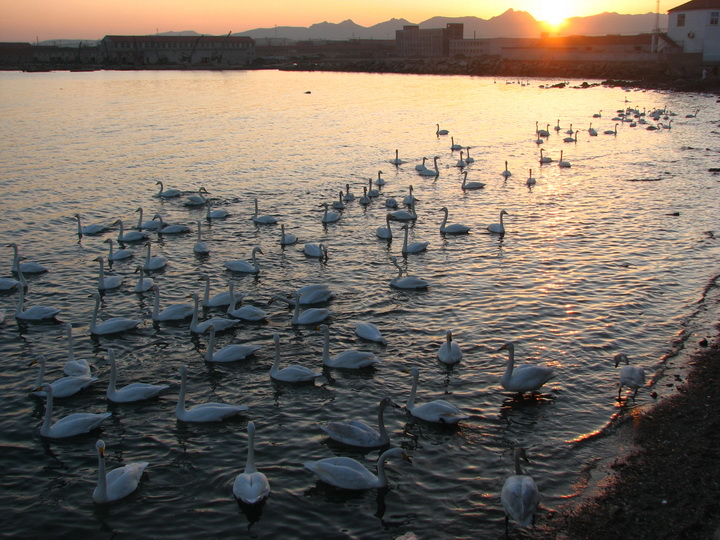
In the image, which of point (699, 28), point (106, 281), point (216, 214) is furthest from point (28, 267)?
point (699, 28)

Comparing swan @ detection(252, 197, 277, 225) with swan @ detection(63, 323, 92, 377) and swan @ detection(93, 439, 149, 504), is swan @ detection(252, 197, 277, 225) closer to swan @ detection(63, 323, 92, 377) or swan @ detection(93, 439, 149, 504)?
swan @ detection(63, 323, 92, 377)

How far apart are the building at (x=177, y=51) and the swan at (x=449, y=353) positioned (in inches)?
6839

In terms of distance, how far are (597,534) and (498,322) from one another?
7788mm

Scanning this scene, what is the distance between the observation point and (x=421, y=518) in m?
9.65

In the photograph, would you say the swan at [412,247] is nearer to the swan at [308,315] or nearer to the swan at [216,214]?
the swan at [308,315]

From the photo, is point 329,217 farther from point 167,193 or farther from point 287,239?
point 167,193

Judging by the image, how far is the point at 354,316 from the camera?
16938mm

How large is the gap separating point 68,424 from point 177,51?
638 ft

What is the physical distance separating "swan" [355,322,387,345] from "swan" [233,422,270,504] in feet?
18.0

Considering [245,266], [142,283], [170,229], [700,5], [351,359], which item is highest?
[700,5]

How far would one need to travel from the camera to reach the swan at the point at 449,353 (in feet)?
46.4

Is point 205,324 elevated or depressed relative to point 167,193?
depressed

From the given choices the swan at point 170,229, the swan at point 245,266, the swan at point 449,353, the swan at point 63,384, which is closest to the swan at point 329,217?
the swan at point 170,229

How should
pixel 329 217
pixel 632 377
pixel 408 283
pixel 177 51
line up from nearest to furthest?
pixel 632 377
pixel 408 283
pixel 329 217
pixel 177 51
